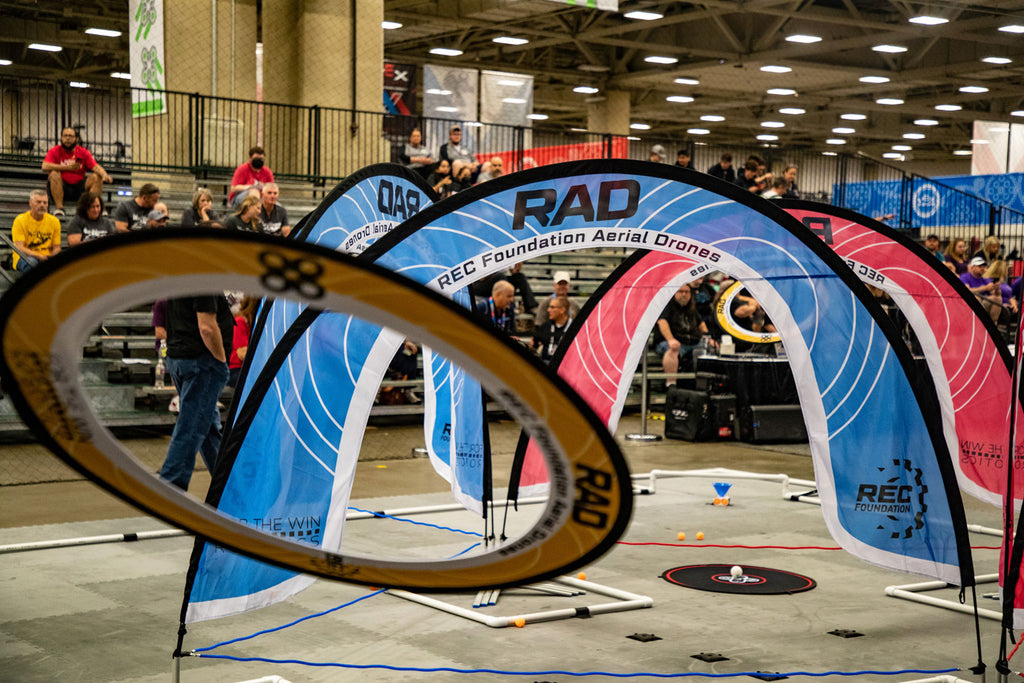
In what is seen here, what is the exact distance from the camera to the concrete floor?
207 inches

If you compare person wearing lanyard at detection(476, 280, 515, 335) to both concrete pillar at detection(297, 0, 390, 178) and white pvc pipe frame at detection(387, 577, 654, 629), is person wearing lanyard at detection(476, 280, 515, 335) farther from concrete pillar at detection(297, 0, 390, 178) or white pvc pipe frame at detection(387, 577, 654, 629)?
white pvc pipe frame at detection(387, 577, 654, 629)

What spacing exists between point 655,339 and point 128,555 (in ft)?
36.1

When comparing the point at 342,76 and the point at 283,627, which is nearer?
the point at 283,627

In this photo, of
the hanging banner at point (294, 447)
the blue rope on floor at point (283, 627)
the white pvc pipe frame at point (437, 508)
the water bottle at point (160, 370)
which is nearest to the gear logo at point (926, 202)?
the white pvc pipe frame at point (437, 508)

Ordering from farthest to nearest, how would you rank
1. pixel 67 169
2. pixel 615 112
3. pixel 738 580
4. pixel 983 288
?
pixel 615 112
pixel 983 288
pixel 67 169
pixel 738 580

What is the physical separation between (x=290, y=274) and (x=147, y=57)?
14.4 metres

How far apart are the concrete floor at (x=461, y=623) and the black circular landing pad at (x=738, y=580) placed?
4.0 inches

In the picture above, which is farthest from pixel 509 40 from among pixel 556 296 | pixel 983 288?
pixel 983 288

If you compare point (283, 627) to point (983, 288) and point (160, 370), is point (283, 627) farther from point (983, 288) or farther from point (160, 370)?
point (983, 288)

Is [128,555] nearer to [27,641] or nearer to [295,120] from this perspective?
[27,641]

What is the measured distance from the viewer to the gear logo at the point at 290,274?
73.3 inches

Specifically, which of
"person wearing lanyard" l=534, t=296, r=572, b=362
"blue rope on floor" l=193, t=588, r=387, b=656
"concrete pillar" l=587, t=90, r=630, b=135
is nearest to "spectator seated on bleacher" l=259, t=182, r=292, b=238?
"person wearing lanyard" l=534, t=296, r=572, b=362

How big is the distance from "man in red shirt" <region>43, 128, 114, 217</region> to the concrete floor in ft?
21.3

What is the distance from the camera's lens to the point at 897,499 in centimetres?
582
